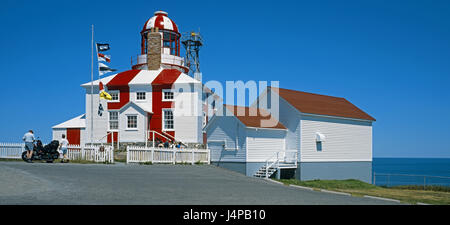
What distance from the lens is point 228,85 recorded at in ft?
116

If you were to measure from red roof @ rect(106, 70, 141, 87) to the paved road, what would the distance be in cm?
1733

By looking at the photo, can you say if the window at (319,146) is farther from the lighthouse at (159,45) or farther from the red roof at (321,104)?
the lighthouse at (159,45)

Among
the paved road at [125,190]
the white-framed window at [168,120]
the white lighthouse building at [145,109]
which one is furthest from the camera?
the white-framed window at [168,120]

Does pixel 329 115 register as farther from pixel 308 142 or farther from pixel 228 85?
pixel 228 85

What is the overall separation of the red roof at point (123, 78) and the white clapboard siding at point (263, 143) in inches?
547

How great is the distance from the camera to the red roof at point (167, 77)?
3744 centimetres

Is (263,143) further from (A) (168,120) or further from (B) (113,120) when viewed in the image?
(B) (113,120)

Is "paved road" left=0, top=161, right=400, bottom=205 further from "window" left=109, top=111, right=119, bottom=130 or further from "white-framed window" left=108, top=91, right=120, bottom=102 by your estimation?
"white-framed window" left=108, top=91, right=120, bottom=102

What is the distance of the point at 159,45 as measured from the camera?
40.8 meters

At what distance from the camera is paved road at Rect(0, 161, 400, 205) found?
13.3 m

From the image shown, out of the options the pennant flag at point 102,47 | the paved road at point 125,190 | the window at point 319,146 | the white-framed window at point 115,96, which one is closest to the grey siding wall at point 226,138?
the window at point 319,146

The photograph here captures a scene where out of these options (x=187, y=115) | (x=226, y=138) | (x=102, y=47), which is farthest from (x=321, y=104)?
(x=102, y=47)
